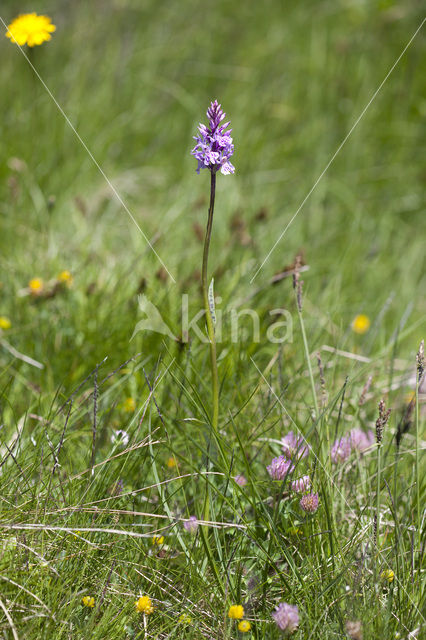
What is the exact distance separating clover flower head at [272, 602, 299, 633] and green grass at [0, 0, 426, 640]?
28 millimetres

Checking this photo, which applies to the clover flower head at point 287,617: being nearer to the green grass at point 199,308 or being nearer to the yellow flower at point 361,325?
the green grass at point 199,308

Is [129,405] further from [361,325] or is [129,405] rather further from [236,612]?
[361,325]

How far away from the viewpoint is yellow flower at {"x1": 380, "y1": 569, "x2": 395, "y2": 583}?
4.49 ft

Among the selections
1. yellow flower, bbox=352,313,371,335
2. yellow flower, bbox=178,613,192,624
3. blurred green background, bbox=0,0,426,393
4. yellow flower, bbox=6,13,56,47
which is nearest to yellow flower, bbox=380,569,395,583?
yellow flower, bbox=178,613,192,624

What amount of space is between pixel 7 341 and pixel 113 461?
38.1 inches

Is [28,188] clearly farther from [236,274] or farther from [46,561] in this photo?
[46,561]

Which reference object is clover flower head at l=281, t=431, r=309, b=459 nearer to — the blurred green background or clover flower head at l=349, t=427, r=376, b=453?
clover flower head at l=349, t=427, r=376, b=453

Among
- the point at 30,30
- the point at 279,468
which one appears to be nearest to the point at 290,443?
the point at 279,468

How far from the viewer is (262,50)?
4.40 meters

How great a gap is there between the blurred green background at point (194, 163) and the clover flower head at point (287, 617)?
3.56 ft

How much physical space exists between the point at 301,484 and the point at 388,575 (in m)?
0.27

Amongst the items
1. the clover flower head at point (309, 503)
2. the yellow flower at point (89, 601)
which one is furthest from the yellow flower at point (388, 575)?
the yellow flower at point (89, 601)

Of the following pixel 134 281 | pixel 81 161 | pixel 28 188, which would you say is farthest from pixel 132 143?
pixel 134 281

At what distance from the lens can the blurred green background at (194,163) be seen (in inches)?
102
